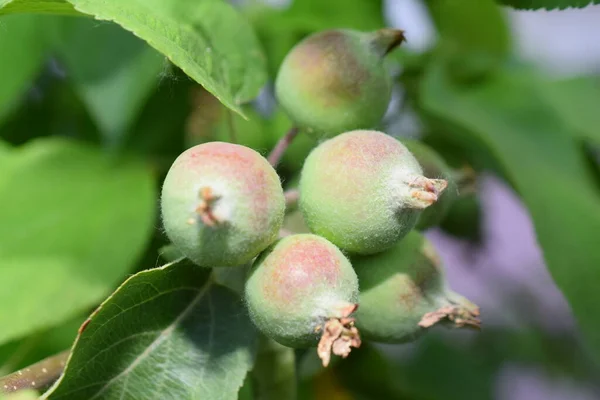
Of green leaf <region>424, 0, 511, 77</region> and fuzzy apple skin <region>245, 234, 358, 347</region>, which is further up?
fuzzy apple skin <region>245, 234, 358, 347</region>

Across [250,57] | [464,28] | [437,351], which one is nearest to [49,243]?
[250,57]

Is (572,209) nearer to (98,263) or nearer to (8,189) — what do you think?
(98,263)

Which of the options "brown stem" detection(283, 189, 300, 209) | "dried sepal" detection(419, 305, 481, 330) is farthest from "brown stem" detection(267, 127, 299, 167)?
"dried sepal" detection(419, 305, 481, 330)

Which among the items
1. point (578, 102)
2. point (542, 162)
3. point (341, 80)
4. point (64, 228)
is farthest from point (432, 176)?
point (578, 102)

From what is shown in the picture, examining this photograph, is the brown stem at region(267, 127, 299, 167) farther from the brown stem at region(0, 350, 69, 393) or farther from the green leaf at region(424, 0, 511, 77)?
the green leaf at region(424, 0, 511, 77)

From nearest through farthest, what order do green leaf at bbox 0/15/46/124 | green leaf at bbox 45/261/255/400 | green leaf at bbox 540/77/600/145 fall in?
green leaf at bbox 45/261/255/400
green leaf at bbox 0/15/46/124
green leaf at bbox 540/77/600/145

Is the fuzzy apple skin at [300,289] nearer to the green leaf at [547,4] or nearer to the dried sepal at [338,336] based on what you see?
the dried sepal at [338,336]

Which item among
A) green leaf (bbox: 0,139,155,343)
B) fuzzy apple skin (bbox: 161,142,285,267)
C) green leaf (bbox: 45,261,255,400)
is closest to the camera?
fuzzy apple skin (bbox: 161,142,285,267)

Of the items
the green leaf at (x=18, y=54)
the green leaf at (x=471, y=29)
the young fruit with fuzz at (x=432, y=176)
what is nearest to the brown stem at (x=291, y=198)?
the young fruit with fuzz at (x=432, y=176)
